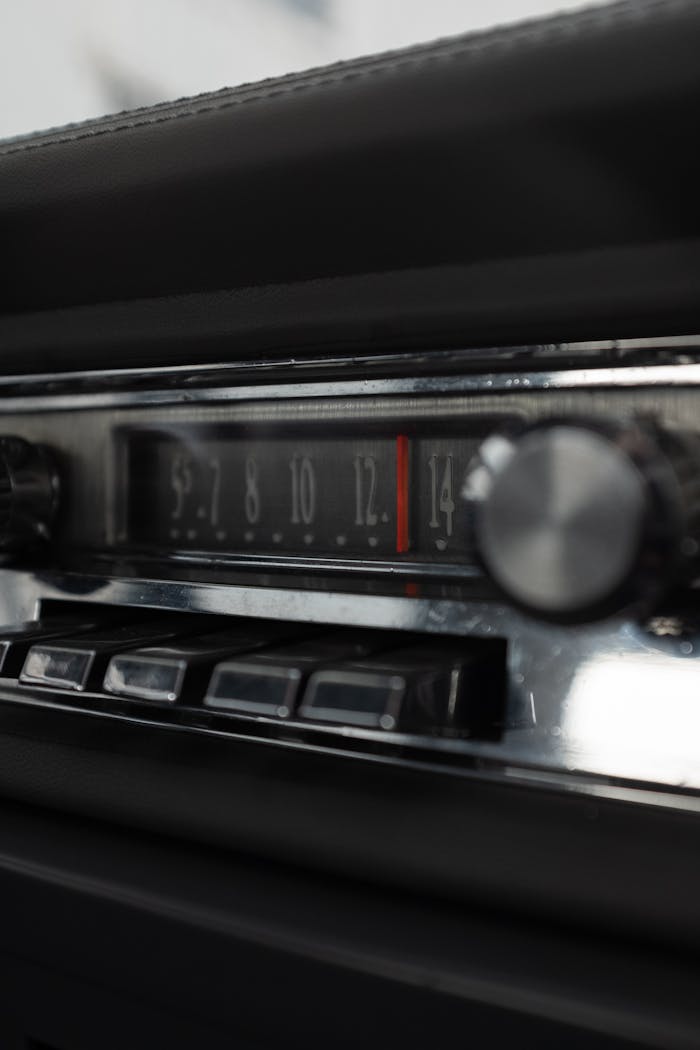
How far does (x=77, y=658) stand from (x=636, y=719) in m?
0.24

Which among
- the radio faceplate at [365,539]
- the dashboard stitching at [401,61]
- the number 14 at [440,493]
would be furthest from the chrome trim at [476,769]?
the dashboard stitching at [401,61]

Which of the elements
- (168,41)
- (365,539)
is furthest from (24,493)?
(168,41)

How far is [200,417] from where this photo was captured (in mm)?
507

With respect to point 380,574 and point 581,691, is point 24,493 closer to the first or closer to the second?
point 380,574

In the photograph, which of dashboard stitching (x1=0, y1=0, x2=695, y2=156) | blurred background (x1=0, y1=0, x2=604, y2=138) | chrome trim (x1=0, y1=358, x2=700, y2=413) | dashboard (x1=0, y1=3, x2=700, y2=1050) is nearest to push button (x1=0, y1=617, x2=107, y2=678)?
dashboard (x1=0, y1=3, x2=700, y2=1050)

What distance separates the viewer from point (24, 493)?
0.53 m

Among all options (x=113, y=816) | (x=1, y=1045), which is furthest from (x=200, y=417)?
(x=1, y=1045)

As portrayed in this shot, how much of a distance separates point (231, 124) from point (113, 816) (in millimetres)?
313

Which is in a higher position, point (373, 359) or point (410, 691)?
point (373, 359)

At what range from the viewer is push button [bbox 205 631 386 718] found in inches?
15.5

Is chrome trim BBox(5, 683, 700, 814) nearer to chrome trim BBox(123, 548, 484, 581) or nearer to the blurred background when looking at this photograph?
chrome trim BBox(123, 548, 484, 581)

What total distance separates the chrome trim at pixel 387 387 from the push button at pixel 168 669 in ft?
0.39

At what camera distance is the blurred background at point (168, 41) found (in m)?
0.74

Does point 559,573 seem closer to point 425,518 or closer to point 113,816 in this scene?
point 425,518
